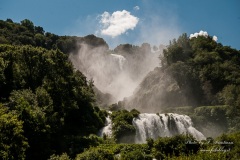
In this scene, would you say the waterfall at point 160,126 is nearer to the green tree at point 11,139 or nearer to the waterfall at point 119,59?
the green tree at point 11,139

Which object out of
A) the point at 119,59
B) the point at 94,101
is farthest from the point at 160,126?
the point at 119,59

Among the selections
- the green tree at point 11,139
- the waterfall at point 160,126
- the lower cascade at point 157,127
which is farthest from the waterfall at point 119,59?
the green tree at point 11,139

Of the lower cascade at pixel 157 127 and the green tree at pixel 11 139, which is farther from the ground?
the lower cascade at pixel 157 127

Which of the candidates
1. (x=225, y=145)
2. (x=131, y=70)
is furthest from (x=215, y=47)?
(x=225, y=145)

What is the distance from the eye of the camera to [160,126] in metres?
57.3

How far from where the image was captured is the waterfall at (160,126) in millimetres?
55469

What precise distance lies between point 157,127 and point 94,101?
13.9m

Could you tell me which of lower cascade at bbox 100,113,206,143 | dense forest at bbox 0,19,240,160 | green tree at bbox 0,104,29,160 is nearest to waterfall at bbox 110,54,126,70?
dense forest at bbox 0,19,240,160

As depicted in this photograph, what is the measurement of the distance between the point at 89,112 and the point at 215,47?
173ft

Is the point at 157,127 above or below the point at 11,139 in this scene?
above

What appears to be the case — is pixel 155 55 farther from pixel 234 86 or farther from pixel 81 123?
pixel 81 123

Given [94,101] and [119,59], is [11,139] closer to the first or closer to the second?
[94,101]

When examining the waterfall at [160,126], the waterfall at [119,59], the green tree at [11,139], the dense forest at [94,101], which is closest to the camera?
the green tree at [11,139]

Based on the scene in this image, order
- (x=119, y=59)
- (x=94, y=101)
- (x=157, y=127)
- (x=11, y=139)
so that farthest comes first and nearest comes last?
(x=119, y=59)
(x=94, y=101)
(x=157, y=127)
(x=11, y=139)
